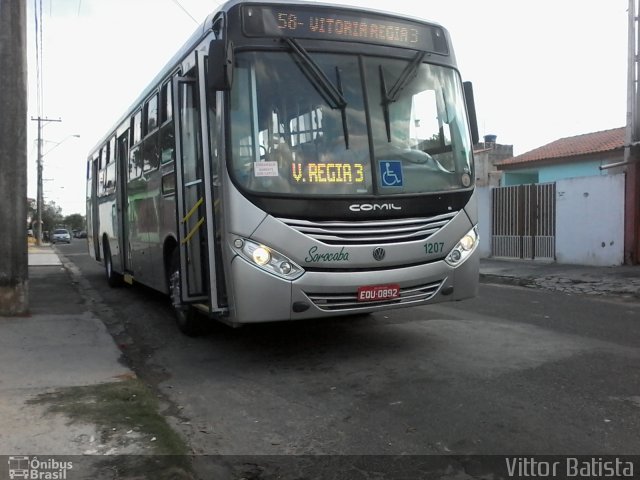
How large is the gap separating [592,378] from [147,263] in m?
Result: 6.07

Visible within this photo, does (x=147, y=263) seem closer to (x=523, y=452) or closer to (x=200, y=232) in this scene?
Result: (x=200, y=232)

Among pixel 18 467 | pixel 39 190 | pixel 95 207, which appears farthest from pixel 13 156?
pixel 39 190

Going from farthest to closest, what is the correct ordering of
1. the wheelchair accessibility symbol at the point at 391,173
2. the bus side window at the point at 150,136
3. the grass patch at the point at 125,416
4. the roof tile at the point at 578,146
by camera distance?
the roof tile at the point at 578,146 < the bus side window at the point at 150,136 < the wheelchair accessibility symbol at the point at 391,173 < the grass patch at the point at 125,416

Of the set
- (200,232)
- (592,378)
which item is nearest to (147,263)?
(200,232)

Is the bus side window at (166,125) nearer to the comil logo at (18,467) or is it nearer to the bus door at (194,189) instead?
the bus door at (194,189)

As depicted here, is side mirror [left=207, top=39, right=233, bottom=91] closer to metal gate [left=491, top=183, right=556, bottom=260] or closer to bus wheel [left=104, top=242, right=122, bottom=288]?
bus wheel [left=104, top=242, right=122, bottom=288]

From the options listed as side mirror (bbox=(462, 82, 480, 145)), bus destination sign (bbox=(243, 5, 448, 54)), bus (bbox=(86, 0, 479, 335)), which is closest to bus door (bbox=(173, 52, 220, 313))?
bus (bbox=(86, 0, 479, 335))

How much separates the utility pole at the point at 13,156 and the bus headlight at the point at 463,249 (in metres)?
5.93

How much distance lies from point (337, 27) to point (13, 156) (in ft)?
16.6

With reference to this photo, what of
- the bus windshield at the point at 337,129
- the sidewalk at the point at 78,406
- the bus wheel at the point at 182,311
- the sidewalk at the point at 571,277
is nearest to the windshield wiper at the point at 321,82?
the bus windshield at the point at 337,129

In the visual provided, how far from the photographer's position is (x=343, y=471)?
3.47m

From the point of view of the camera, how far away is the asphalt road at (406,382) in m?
3.88

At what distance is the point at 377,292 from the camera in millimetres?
5297

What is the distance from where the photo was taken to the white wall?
1414 centimetres
